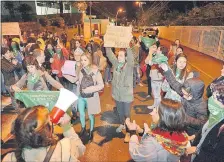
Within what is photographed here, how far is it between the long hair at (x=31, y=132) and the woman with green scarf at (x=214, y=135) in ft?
5.48

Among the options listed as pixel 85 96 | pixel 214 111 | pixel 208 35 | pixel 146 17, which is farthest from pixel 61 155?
pixel 146 17

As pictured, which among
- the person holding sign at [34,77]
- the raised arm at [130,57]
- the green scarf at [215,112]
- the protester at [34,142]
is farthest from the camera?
the raised arm at [130,57]

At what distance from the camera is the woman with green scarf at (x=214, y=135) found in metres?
2.61

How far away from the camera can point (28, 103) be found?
3686 mm

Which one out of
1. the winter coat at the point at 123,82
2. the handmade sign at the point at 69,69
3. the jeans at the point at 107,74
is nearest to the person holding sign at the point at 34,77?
the handmade sign at the point at 69,69

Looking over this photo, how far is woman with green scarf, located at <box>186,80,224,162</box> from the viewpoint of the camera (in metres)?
2.61

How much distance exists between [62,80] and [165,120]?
5725 mm

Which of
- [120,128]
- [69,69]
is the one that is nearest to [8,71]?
[69,69]

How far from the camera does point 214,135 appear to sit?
8.87ft

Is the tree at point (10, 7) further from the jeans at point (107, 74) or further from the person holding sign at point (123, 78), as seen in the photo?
the person holding sign at point (123, 78)

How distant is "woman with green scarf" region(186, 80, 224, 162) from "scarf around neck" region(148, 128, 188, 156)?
1.42ft

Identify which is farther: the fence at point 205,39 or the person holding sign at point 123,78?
the fence at point 205,39

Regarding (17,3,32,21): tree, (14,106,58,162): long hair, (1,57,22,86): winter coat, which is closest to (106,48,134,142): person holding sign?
(14,106,58,162): long hair

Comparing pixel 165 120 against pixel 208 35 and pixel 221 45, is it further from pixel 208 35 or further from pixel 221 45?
pixel 208 35
